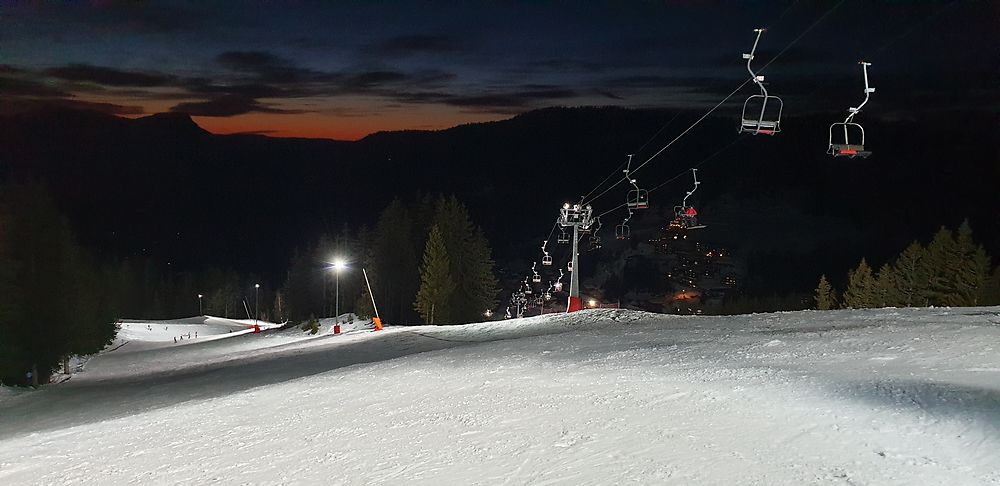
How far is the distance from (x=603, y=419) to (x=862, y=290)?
60862 millimetres

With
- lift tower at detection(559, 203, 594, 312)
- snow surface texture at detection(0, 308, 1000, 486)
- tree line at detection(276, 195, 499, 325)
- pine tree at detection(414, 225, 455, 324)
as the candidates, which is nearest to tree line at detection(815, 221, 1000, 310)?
lift tower at detection(559, 203, 594, 312)

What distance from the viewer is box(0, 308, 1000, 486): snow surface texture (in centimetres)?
865

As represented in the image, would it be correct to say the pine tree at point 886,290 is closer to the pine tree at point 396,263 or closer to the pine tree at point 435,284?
the pine tree at point 435,284

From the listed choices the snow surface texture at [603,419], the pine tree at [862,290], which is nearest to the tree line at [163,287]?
the snow surface texture at [603,419]

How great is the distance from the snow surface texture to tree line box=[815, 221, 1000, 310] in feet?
125

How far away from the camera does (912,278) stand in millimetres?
57938

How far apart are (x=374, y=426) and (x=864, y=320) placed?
1509cm

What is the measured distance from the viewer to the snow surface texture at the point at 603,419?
8.65 m

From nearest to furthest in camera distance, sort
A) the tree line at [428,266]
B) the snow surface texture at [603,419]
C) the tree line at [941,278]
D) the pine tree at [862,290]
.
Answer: the snow surface texture at [603,419] < the tree line at [941,278] < the tree line at [428,266] < the pine tree at [862,290]

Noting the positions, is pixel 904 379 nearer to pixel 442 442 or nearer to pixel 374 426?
pixel 442 442

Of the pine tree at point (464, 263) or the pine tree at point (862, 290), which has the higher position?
the pine tree at point (464, 263)

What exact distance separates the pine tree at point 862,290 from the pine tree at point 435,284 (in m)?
35.0

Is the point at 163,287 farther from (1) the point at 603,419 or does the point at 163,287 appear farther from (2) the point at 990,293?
(1) the point at 603,419

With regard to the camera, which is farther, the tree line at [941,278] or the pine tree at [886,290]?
the pine tree at [886,290]
